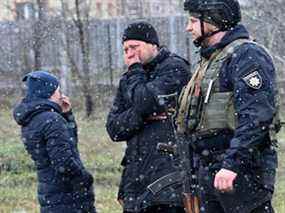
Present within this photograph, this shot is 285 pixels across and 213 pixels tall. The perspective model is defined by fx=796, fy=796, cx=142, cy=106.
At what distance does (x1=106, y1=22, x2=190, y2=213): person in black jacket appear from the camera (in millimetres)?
5031

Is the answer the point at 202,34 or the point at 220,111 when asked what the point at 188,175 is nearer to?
the point at 220,111

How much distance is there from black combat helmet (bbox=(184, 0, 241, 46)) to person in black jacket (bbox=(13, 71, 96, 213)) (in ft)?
4.75

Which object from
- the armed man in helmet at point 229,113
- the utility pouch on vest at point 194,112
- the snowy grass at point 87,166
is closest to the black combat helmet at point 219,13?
the armed man in helmet at point 229,113

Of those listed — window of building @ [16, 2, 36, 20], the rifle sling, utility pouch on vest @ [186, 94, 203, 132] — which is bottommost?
window of building @ [16, 2, 36, 20]

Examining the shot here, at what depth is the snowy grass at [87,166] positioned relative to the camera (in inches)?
331

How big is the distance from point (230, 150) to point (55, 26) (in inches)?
546

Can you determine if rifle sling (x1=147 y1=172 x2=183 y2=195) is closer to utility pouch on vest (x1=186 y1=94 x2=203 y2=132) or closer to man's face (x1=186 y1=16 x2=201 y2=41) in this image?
utility pouch on vest (x1=186 y1=94 x2=203 y2=132)

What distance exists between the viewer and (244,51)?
13.9 feet

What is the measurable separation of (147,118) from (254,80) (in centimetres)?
113

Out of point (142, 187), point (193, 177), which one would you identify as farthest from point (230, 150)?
point (142, 187)

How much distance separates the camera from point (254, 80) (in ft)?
13.6

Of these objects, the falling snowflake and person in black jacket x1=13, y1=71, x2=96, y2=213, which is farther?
person in black jacket x1=13, y1=71, x2=96, y2=213

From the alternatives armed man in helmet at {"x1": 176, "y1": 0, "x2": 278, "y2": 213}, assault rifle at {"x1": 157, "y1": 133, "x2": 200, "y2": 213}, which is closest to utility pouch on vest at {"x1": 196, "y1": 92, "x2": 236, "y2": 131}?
armed man in helmet at {"x1": 176, "y1": 0, "x2": 278, "y2": 213}

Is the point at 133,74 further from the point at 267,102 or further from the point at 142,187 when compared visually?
the point at 267,102
